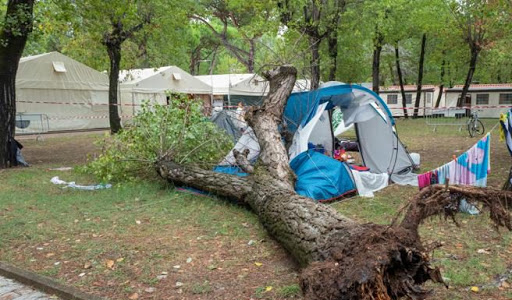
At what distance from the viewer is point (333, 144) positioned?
898 centimetres

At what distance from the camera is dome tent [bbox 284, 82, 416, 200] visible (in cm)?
617

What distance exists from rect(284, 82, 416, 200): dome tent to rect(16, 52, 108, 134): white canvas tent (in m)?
13.3

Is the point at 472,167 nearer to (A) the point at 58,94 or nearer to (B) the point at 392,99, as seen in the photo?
(A) the point at 58,94

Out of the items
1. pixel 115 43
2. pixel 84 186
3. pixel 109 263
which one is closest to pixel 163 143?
pixel 84 186

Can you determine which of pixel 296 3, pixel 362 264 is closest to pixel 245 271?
pixel 362 264

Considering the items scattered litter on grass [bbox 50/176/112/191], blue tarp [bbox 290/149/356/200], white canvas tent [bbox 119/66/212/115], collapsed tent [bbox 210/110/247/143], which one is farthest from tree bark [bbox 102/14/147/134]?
blue tarp [bbox 290/149/356/200]

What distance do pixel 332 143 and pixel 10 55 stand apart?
7.22 meters

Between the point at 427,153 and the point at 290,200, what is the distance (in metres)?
7.54

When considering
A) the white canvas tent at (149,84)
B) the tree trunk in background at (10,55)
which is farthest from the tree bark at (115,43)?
the tree trunk in background at (10,55)

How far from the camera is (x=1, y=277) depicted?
3.89 m

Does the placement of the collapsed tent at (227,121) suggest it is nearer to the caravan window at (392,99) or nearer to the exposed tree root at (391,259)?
the exposed tree root at (391,259)

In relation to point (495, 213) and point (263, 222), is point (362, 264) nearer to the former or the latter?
point (495, 213)

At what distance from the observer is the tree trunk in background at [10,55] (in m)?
8.40

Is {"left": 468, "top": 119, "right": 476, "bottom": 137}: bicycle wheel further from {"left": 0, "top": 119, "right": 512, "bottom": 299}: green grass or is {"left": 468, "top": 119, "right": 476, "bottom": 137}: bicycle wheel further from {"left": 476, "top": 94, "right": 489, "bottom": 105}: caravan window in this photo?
{"left": 476, "top": 94, "right": 489, "bottom": 105}: caravan window
